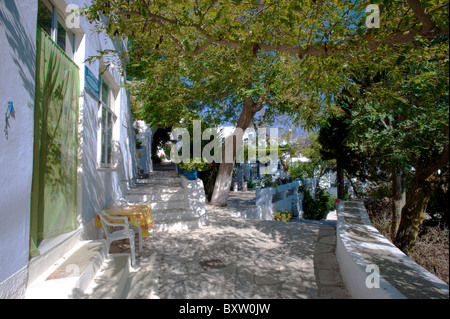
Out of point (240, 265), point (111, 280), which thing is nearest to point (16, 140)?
point (111, 280)

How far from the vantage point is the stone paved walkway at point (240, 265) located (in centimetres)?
316

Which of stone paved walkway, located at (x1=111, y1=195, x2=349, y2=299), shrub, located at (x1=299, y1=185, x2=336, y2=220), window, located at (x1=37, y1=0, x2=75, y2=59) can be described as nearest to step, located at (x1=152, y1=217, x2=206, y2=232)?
stone paved walkway, located at (x1=111, y1=195, x2=349, y2=299)

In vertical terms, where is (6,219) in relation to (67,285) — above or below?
above

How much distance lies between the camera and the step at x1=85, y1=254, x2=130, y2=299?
2.76m

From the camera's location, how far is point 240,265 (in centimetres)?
394

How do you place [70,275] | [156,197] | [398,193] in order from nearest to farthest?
1. [70,275]
2. [398,193]
3. [156,197]

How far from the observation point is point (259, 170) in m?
20.4

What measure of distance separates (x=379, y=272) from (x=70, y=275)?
322 cm

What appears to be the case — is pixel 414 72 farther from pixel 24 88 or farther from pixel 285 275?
pixel 24 88

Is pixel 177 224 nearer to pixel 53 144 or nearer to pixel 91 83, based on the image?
pixel 53 144

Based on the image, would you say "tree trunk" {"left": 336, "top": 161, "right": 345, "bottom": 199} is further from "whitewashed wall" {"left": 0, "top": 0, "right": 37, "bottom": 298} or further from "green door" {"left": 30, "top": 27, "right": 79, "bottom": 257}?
"whitewashed wall" {"left": 0, "top": 0, "right": 37, "bottom": 298}

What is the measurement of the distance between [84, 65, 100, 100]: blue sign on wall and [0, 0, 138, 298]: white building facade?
0.02 m
